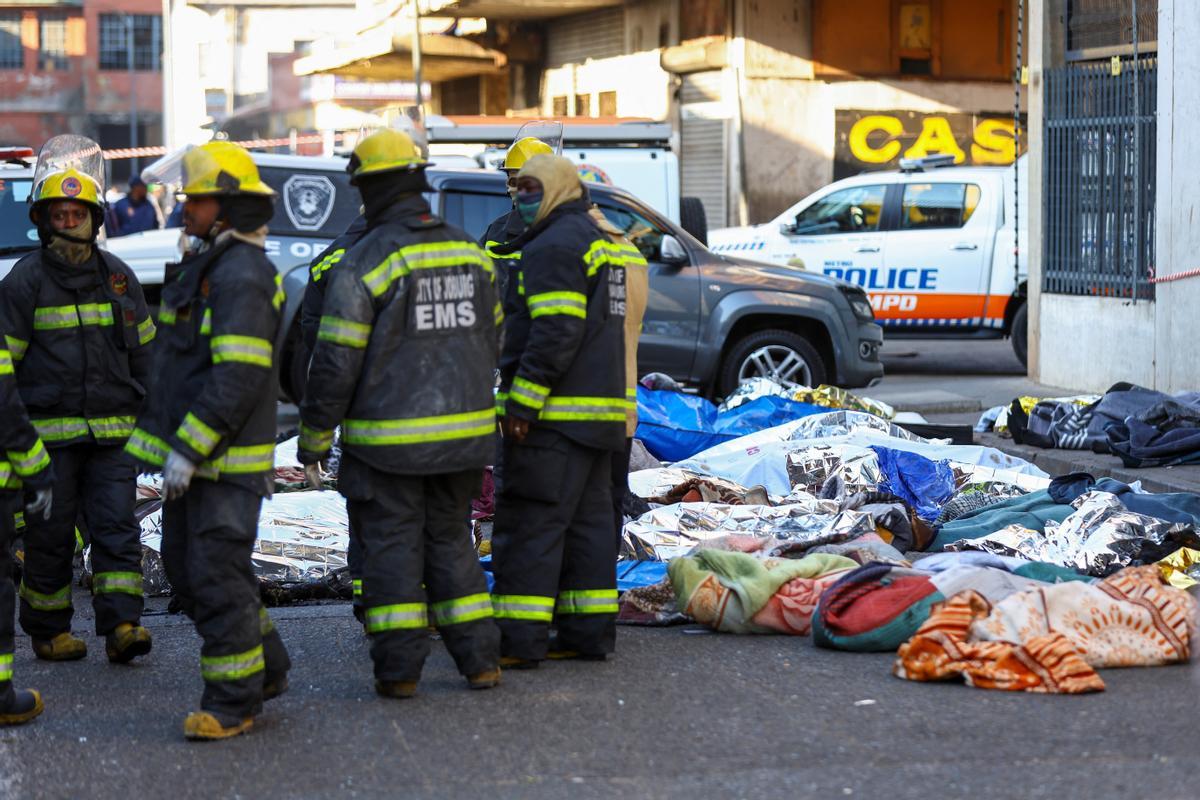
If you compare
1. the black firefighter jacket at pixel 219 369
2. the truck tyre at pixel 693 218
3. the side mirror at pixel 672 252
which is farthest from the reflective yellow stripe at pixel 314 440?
the truck tyre at pixel 693 218

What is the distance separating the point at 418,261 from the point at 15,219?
728 cm

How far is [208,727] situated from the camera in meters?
5.30

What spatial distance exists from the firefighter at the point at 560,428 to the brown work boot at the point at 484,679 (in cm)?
27

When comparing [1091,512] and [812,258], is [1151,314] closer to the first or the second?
[812,258]

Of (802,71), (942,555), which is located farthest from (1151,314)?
(802,71)

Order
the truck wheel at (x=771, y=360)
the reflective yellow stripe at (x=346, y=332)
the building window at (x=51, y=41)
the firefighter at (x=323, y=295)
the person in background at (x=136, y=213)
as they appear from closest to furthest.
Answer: the reflective yellow stripe at (x=346, y=332)
the firefighter at (x=323, y=295)
the truck wheel at (x=771, y=360)
the person in background at (x=136, y=213)
the building window at (x=51, y=41)

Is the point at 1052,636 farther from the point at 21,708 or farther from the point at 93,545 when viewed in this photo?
the point at 93,545

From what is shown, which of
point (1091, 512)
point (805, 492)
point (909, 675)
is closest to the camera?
point (909, 675)

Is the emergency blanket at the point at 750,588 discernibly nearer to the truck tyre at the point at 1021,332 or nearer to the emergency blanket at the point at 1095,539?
the emergency blanket at the point at 1095,539

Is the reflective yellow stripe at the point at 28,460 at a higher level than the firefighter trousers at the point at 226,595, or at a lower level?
higher

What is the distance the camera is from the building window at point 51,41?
6650 centimetres

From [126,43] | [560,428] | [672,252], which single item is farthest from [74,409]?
[126,43]

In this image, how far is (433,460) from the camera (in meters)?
5.69

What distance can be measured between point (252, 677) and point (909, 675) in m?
2.17
